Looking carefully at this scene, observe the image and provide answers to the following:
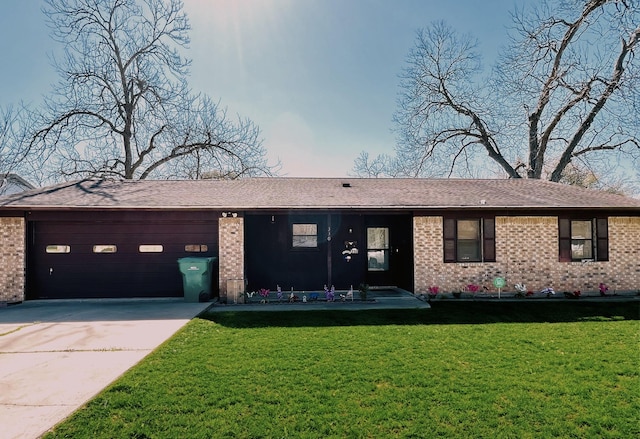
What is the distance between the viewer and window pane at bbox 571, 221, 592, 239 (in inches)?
403

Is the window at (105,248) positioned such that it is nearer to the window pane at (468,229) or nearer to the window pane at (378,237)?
the window pane at (378,237)

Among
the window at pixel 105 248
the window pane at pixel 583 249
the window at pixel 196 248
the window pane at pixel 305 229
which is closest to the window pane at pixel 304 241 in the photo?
the window pane at pixel 305 229

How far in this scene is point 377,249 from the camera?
1140cm

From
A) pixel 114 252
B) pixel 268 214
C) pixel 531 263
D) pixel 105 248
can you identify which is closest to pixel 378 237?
pixel 268 214

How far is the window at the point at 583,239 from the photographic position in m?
9.98

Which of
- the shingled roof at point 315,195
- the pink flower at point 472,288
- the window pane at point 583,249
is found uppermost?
the shingled roof at point 315,195

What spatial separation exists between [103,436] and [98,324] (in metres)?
4.67

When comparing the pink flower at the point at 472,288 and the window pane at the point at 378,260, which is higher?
the window pane at the point at 378,260

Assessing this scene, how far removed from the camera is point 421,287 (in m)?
9.70

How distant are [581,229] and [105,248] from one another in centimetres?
1349

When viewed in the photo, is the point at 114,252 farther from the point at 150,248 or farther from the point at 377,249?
the point at 377,249

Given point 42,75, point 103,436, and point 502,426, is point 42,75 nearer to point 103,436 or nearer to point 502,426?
point 103,436

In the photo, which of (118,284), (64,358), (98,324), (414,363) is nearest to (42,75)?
(118,284)

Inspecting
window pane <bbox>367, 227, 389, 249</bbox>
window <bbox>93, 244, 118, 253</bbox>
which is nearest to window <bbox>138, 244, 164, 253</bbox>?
window <bbox>93, 244, 118, 253</bbox>
